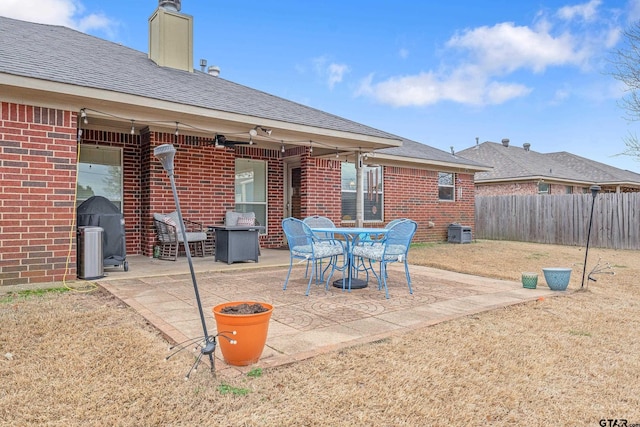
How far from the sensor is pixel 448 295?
5094 mm

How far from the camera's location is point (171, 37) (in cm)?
896

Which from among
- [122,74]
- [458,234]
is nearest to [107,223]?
[122,74]

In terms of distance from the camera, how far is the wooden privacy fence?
40.8 ft

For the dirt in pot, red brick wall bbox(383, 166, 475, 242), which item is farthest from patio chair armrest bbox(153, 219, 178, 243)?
red brick wall bbox(383, 166, 475, 242)

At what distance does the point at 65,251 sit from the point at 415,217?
948cm

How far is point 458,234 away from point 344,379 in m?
11.2

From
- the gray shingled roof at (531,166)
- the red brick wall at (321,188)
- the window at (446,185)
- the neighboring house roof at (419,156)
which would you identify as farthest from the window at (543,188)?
the red brick wall at (321,188)

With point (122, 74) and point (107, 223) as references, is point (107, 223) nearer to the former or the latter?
point (107, 223)

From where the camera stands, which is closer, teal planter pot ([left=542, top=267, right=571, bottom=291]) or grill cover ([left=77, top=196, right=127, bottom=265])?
teal planter pot ([left=542, top=267, right=571, bottom=291])

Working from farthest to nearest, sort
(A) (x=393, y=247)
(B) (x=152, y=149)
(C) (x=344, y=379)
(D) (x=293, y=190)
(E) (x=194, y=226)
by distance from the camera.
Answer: (D) (x=293, y=190)
(E) (x=194, y=226)
(B) (x=152, y=149)
(A) (x=393, y=247)
(C) (x=344, y=379)

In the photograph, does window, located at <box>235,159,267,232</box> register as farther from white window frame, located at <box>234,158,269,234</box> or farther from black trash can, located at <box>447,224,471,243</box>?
black trash can, located at <box>447,224,471,243</box>

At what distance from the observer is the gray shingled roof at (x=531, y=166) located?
17.8m

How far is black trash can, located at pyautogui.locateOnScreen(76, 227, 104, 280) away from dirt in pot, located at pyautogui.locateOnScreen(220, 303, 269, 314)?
365cm

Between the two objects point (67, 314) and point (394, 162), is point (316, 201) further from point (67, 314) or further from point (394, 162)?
point (67, 314)
